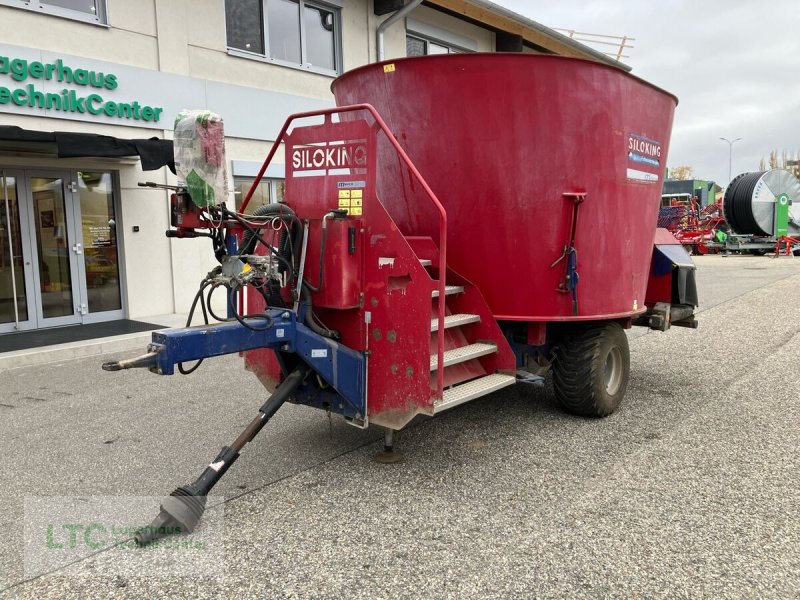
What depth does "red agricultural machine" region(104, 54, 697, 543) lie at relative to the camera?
143 inches

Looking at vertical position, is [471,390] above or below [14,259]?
below

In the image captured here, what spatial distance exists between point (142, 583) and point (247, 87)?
30.9ft

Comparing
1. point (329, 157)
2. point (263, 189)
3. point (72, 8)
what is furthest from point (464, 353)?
point (72, 8)

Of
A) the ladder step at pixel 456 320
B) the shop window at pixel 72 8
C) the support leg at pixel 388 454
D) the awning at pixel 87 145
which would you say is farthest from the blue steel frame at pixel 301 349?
the shop window at pixel 72 8

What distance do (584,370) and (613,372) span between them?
0.56 m

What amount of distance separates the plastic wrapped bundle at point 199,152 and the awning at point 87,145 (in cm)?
524

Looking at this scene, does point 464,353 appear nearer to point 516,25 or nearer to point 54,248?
point 54,248

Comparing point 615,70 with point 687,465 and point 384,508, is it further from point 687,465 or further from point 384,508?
point 384,508

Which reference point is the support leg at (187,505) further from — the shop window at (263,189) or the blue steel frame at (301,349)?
the shop window at (263,189)

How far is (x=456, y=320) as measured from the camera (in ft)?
14.5

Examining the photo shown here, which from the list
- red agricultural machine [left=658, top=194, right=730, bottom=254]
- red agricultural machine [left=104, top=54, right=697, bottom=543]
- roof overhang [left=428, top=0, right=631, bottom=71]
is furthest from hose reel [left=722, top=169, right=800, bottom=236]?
red agricultural machine [left=104, top=54, right=697, bottom=543]

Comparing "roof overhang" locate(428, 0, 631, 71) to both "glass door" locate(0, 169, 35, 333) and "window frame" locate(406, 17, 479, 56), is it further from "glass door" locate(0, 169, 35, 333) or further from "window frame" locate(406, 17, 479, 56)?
"glass door" locate(0, 169, 35, 333)

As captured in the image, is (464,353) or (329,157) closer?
(329,157)

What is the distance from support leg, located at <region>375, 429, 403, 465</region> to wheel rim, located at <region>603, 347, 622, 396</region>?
196cm
